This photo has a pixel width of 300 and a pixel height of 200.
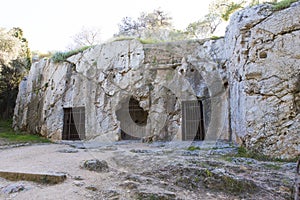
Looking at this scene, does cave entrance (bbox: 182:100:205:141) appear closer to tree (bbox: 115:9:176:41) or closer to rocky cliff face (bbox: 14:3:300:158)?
rocky cliff face (bbox: 14:3:300:158)

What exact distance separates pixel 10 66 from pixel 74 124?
20.6 ft

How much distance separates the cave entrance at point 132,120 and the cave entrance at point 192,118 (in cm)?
223

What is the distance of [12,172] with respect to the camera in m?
3.69

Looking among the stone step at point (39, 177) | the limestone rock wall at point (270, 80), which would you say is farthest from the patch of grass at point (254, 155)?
the stone step at point (39, 177)

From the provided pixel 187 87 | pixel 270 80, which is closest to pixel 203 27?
pixel 187 87

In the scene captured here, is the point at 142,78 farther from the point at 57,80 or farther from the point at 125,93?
the point at 57,80

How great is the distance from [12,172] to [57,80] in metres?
7.24

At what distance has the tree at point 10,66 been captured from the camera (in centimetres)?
1237

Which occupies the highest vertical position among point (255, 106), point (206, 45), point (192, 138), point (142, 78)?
point (206, 45)

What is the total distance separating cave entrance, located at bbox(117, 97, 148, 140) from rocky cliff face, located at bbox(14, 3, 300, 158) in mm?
42

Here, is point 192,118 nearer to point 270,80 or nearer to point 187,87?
point 187,87

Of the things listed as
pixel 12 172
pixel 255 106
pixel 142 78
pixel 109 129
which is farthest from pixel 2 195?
pixel 142 78

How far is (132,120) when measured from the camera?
1016cm

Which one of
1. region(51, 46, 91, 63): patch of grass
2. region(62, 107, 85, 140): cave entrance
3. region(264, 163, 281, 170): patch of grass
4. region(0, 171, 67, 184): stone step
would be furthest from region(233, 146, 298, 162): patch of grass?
region(51, 46, 91, 63): patch of grass
